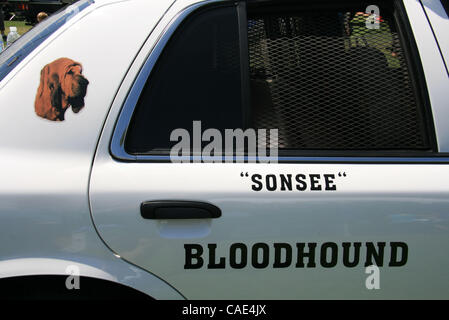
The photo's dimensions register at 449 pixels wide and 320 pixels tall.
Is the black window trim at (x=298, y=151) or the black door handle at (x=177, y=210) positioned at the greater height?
the black window trim at (x=298, y=151)

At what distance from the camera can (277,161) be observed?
1550 mm

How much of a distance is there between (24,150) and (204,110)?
603 mm

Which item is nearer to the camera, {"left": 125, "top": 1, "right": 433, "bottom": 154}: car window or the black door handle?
the black door handle

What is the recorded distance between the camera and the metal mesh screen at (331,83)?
1.61 m

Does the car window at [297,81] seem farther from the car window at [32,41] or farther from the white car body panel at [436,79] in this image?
the car window at [32,41]

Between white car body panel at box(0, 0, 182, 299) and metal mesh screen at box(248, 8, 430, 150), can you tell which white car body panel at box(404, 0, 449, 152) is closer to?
metal mesh screen at box(248, 8, 430, 150)

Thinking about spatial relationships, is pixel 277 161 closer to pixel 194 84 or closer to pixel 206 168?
pixel 206 168

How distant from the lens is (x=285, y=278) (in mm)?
1514

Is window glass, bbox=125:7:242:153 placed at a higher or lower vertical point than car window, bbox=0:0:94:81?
lower

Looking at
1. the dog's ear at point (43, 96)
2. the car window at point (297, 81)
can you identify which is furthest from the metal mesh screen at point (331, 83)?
the dog's ear at point (43, 96)

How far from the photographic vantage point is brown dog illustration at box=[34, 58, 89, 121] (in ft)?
4.94

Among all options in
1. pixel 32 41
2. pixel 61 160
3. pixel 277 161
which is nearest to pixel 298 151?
pixel 277 161

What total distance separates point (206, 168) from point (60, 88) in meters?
0.55

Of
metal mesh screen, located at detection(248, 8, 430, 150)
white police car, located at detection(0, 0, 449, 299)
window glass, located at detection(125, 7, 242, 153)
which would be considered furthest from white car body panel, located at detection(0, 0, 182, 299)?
metal mesh screen, located at detection(248, 8, 430, 150)
